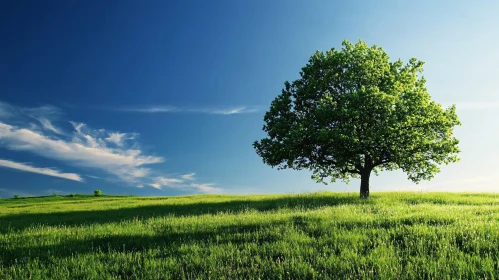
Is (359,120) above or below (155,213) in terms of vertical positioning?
above

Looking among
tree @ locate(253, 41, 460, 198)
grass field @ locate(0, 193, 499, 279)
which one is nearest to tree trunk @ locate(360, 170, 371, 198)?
tree @ locate(253, 41, 460, 198)

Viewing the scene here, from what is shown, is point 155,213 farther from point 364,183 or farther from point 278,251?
point 278,251

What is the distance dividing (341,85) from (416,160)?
868 centimetres

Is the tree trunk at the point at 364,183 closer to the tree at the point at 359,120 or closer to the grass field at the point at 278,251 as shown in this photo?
the tree at the point at 359,120

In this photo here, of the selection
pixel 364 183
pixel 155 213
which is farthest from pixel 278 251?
pixel 364 183

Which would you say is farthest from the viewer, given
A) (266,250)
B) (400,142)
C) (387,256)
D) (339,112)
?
(400,142)

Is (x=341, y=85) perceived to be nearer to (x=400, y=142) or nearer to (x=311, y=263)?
(x=400, y=142)

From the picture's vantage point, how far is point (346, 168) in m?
30.9

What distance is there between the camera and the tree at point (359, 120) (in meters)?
27.3

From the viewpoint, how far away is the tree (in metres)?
27.3

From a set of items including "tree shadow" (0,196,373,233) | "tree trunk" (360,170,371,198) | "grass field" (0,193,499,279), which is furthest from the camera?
"tree trunk" (360,170,371,198)

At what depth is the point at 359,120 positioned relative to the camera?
2777 cm

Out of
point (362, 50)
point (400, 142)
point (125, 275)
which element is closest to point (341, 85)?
point (362, 50)

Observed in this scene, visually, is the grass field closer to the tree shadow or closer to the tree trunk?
the tree shadow
